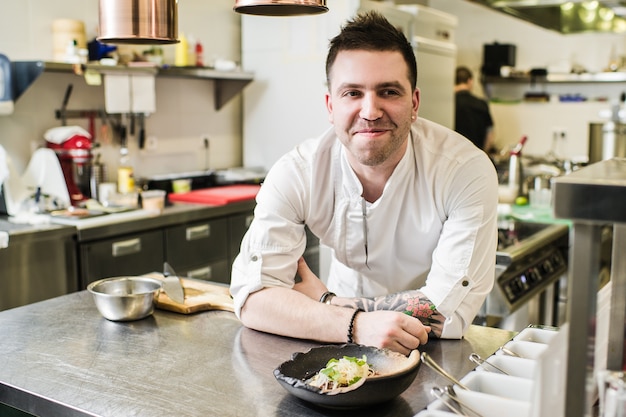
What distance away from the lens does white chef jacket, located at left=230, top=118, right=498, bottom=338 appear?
6.48 feet

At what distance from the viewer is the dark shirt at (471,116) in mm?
7023

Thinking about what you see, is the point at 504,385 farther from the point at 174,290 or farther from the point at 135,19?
the point at 135,19

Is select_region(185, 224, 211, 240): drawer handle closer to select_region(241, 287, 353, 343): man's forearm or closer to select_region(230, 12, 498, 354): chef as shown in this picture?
select_region(230, 12, 498, 354): chef

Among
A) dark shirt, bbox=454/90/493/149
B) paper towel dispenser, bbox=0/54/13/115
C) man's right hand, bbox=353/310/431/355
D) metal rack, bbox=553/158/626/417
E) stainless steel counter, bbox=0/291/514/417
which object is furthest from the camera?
dark shirt, bbox=454/90/493/149

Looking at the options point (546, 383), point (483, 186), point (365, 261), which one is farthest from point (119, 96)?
point (546, 383)

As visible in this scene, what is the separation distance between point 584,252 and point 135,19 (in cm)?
122

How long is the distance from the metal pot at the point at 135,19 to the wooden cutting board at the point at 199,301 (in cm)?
75

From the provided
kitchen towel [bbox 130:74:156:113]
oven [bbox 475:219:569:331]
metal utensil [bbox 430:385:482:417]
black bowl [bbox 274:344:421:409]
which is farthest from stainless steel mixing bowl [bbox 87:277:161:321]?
kitchen towel [bbox 130:74:156:113]

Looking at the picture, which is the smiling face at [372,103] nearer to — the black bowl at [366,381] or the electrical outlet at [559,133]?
the black bowl at [366,381]

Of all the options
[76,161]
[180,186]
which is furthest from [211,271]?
[76,161]

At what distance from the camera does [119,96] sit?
4.12 m

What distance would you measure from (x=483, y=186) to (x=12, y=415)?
1370 mm

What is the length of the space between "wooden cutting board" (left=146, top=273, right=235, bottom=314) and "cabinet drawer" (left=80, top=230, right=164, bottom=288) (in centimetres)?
→ 136

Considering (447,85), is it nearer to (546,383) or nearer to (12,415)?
(12,415)
